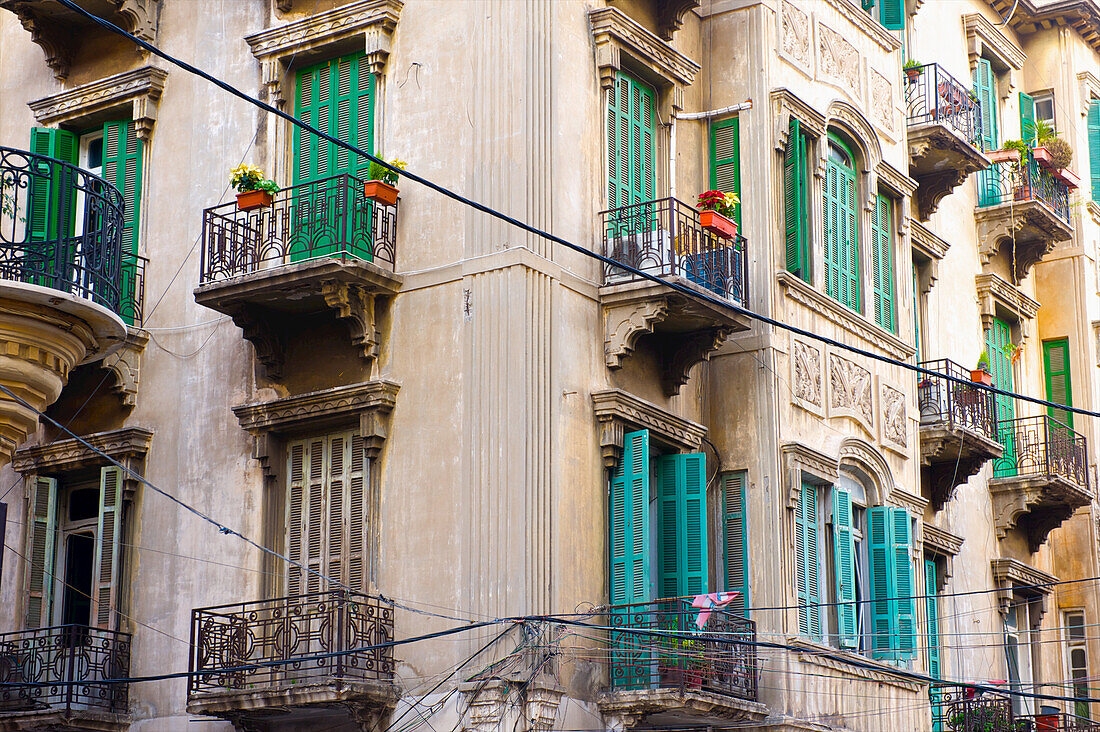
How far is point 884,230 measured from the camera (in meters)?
23.7

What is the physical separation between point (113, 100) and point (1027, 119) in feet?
53.5

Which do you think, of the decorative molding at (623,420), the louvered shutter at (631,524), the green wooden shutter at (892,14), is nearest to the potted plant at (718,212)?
the decorative molding at (623,420)

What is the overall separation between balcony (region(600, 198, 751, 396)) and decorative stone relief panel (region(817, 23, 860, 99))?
3394 millimetres

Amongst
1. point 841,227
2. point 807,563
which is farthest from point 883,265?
point 807,563

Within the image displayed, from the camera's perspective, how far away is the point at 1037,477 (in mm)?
26906

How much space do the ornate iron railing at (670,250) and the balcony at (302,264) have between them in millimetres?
2372

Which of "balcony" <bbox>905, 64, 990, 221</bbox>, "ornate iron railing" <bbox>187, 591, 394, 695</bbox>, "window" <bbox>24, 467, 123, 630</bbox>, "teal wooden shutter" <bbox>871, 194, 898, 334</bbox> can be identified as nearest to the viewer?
"ornate iron railing" <bbox>187, 591, 394, 695</bbox>

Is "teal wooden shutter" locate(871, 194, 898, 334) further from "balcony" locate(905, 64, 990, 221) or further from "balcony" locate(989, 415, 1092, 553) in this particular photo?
"balcony" locate(989, 415, 1092, 553)

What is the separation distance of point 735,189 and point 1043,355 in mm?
11140

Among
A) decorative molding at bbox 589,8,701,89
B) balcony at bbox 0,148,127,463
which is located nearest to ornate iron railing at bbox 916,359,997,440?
decorative molding at bbox 589,8,701,89

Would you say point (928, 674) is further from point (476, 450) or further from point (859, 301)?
point (476, 450)

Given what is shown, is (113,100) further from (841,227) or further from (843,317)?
(843,317)

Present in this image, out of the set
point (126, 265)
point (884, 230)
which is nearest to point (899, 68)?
point (884, 230)

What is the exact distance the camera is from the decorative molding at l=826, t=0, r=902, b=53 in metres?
23.0
